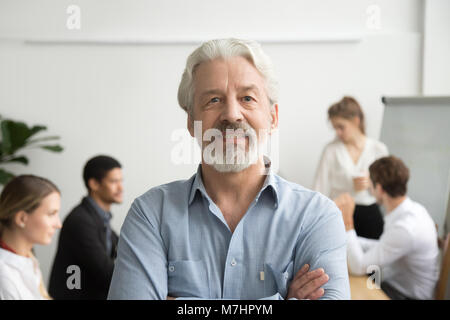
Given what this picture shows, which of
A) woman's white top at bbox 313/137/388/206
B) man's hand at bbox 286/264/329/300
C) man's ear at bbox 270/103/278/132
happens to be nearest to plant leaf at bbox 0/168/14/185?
woman's white top at bbox 313/137/388/206

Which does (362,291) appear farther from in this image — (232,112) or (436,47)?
(232,112)

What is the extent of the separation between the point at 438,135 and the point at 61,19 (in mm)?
2001

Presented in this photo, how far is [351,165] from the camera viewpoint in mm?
1393

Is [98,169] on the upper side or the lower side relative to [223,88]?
lower

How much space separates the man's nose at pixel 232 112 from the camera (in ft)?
2.88

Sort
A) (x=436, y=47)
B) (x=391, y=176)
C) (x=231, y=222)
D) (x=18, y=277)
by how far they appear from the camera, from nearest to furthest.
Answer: (x=231, y=222), (x=436, y=47), (x=18, y=277), (x=391, y=176)

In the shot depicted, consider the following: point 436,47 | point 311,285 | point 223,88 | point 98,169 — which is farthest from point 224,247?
point 98,169

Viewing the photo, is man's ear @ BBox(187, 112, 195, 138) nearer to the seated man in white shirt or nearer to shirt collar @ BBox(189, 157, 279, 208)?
shirt collar @ BBox(189, 157, 279, 208)

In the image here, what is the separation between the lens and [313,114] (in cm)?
132

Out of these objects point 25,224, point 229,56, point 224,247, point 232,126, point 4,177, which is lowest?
point 4,177

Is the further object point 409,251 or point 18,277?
point 409,251

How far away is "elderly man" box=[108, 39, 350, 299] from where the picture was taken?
87 centimetres

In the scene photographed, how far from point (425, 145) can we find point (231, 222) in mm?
1867
